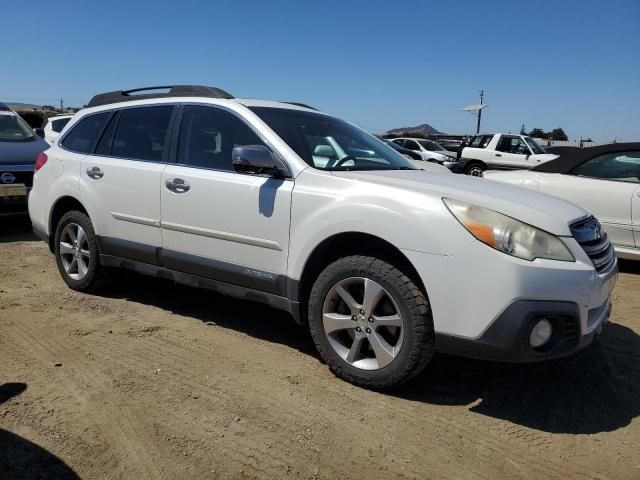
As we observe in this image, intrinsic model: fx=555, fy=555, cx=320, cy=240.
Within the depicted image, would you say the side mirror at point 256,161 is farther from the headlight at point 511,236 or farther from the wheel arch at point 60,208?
the wheel arch at point 60,208

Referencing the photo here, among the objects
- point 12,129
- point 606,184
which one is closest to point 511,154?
point 606,184

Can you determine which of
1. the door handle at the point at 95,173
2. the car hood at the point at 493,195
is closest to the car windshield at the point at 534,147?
the car hood at the point at 493,195

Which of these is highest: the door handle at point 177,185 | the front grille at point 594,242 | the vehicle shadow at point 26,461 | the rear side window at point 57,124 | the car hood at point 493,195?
the rear side window at point 57,124

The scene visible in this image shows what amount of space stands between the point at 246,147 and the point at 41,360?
187 cm

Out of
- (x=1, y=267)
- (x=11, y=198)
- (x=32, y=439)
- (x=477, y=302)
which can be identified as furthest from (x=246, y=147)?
(x=11, y=198)

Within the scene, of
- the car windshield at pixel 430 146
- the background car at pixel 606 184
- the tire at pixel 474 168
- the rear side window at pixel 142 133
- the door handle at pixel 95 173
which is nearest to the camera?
the rear side window at pixel 142 133

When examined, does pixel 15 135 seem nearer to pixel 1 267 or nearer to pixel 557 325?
pixel 1 267

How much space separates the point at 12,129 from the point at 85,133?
435 centimetres

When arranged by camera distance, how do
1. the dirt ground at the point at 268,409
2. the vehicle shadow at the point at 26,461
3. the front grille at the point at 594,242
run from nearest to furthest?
the vehicle shadow at the point at 26,461, the dirt ground at the point at 268,409, the front grille at the point at 594,242

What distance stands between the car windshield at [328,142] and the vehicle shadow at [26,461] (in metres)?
2.14

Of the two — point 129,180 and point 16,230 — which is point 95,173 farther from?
point 16,230

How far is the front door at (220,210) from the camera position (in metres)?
3.51

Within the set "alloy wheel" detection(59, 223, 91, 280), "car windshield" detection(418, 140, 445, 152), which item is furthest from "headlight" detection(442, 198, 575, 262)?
"car windshield" detection(418, 140, 445, 152)

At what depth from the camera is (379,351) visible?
10.2ft
